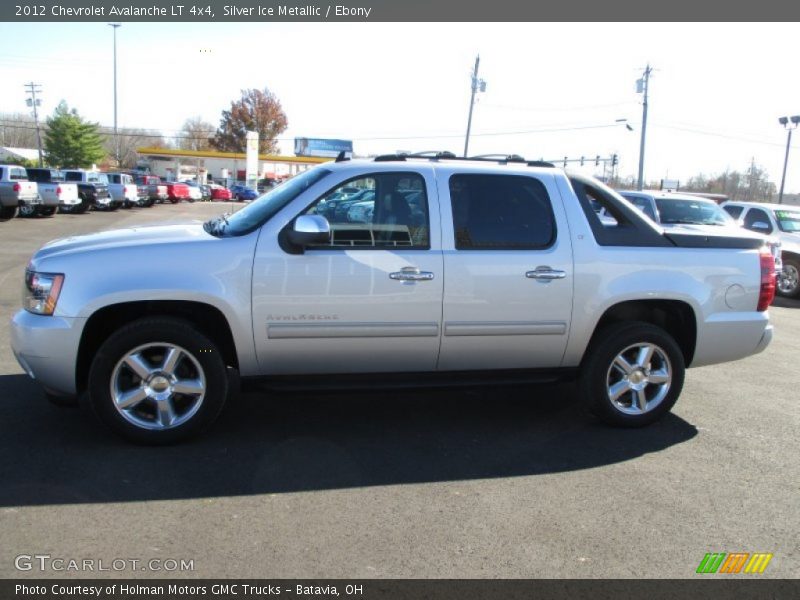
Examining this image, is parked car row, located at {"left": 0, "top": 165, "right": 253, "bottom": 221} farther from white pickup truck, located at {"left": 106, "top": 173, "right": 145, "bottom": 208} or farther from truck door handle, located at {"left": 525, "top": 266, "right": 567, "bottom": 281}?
truck door handle, located at {"left": 525, "top": 266, "right": 567, "bottom": 281}

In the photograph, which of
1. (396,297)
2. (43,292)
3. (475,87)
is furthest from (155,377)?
(475,87)

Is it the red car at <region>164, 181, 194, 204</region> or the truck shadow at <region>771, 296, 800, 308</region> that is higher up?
the red car at <region>164, 181, 194, 204</region>

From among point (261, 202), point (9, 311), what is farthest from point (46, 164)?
point (261, 202)

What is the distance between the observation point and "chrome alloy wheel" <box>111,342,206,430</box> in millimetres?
4348

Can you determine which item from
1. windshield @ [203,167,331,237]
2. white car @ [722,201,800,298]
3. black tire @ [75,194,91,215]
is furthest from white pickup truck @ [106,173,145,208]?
windshield @ [203,167,331,237]

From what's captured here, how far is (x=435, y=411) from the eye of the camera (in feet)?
17.6

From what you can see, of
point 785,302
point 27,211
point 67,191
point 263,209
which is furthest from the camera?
point 67,191

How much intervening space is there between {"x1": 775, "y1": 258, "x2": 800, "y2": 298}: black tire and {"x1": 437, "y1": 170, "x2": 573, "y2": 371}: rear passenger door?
1108 centimetres

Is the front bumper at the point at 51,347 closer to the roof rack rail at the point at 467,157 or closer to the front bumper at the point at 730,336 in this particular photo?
the roof rack rail at the point at 467,157

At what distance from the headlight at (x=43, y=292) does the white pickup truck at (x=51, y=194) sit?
22245 mm

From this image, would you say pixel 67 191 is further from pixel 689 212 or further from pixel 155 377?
pixel 155 377

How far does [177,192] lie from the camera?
4603cm

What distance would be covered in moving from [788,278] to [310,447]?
41.5ft

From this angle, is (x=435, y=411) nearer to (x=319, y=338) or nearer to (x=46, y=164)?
(x=319, y=338)
